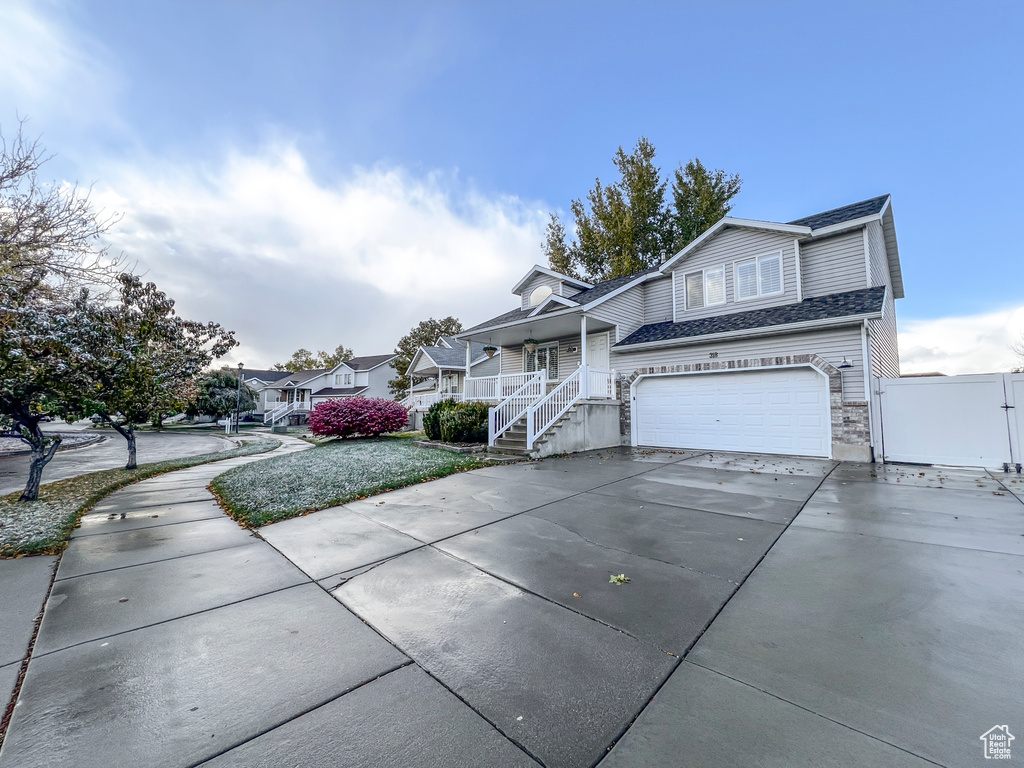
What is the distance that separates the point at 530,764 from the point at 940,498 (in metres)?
7.00

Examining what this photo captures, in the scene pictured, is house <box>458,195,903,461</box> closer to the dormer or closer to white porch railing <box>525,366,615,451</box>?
white porch railing <box>525,366,615,451</box>

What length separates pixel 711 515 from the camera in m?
4.93

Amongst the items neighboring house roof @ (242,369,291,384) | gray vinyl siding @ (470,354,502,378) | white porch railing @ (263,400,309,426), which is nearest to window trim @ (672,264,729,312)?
gray vinyl siding @ (470,354,502,378)

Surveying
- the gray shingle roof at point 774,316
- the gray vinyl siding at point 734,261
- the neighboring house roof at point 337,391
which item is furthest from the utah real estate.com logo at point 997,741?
the neighboring house roof at point 337,391

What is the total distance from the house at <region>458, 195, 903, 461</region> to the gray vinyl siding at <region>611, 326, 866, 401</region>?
0.09 feet

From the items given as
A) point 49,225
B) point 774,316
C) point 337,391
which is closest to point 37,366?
point 49,225

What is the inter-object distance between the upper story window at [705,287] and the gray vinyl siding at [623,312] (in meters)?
0.84

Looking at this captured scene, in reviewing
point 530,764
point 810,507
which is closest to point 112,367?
point 530,764

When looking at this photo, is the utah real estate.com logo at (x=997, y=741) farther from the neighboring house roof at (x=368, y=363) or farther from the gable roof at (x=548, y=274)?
the neighboring house roof at (x=368, y=363)

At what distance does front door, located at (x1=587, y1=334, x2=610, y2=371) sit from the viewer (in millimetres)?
13586

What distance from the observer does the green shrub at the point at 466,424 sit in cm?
1161

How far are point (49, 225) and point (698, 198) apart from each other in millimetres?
25471

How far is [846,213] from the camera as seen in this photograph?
10945 mm

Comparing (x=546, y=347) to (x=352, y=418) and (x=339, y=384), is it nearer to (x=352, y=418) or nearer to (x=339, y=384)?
(x=352, y=418)
